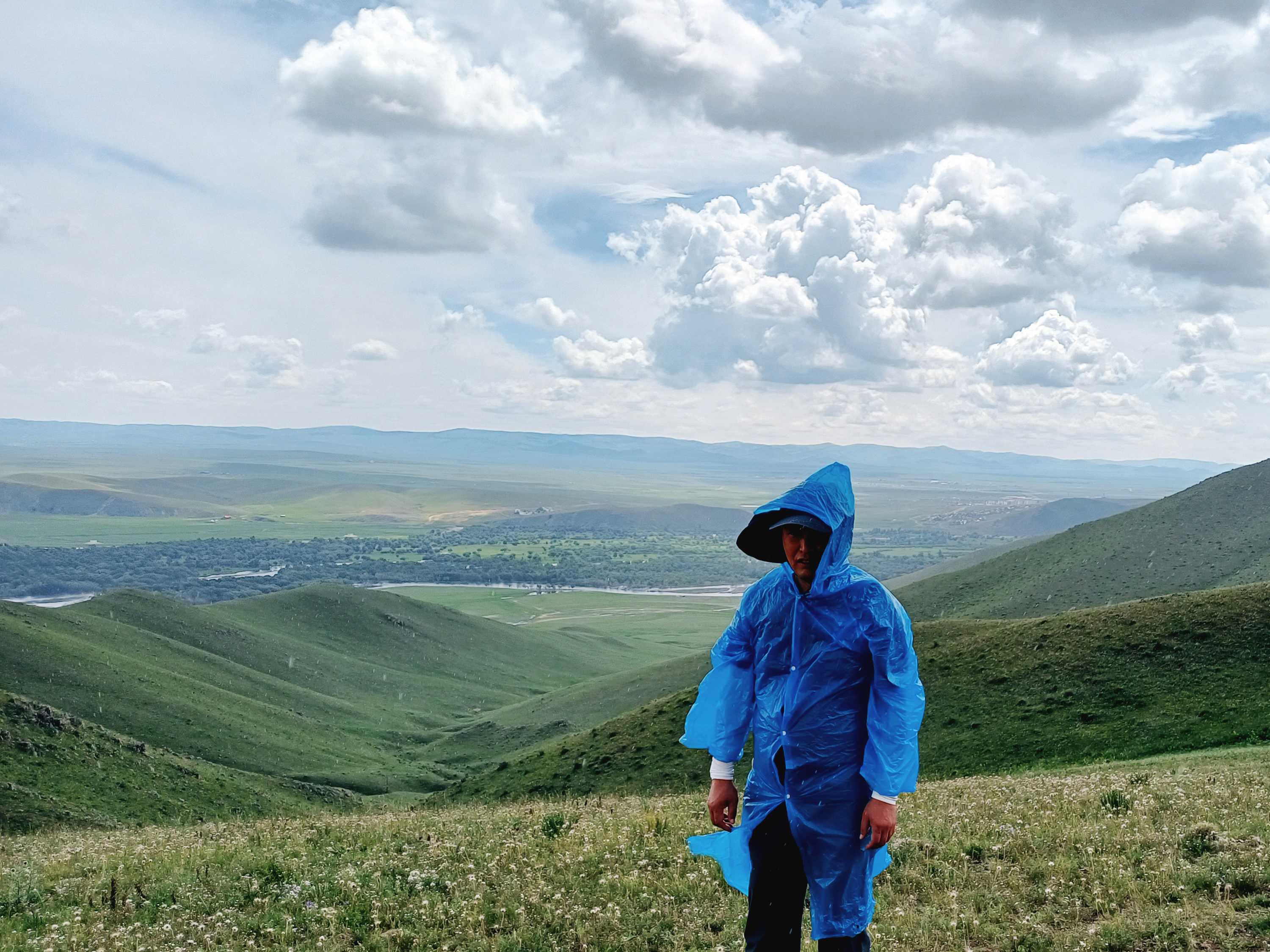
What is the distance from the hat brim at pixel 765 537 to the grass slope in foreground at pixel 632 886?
12.6ft

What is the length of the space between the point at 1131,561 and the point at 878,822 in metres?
104

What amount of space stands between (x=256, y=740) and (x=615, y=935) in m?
65.2

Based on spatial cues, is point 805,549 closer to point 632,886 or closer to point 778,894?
point 778,894

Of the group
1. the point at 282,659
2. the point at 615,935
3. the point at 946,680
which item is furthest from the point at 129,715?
the point at 615,935

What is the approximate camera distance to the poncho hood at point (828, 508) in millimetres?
6258

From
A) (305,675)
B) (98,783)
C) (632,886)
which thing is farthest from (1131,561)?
(632,886)

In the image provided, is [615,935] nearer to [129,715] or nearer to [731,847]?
[731,847]

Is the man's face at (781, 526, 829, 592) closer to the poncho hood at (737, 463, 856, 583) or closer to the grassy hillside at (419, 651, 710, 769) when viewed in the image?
the poncho hood at (737, 463, 856, 583)

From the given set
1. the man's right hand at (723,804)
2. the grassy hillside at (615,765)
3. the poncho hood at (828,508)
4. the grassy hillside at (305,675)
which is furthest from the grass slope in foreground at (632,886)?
the grassy hillside at (305,675)

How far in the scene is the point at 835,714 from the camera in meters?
6.19

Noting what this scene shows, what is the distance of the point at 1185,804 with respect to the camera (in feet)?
39.6

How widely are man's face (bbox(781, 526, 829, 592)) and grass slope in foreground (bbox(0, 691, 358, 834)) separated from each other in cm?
3683

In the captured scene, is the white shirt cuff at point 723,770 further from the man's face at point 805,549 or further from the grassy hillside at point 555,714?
the grassy hillside at point 555,714

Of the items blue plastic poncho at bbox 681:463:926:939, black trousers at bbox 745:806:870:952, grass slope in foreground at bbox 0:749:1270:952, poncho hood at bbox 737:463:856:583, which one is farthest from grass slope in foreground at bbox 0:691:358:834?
poncho hood at bbox 737:463:856:583
